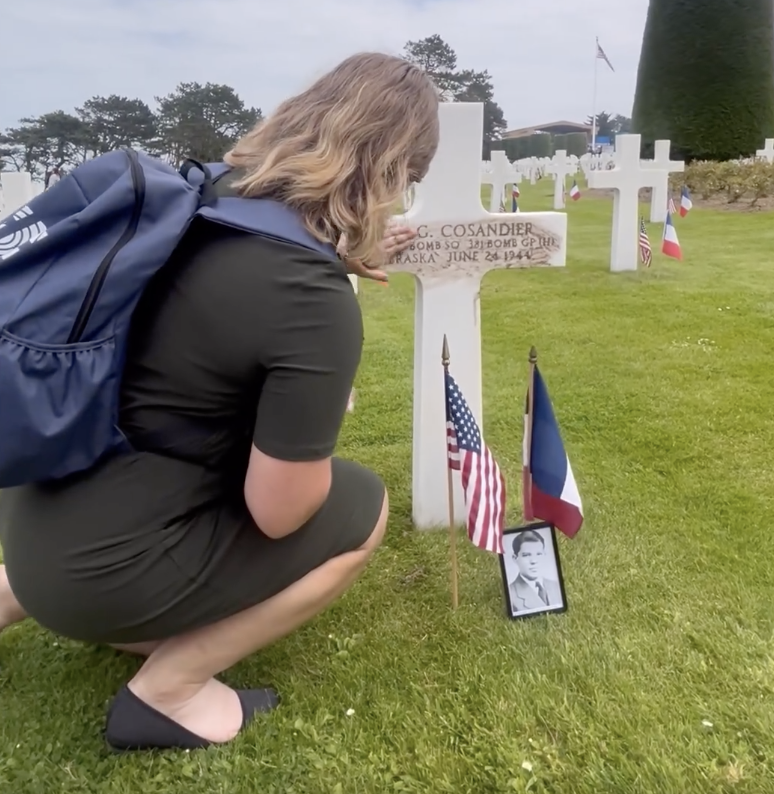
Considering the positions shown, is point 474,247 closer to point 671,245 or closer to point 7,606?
point 7,606

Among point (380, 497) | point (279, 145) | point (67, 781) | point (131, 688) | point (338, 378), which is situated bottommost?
point (67, 781)

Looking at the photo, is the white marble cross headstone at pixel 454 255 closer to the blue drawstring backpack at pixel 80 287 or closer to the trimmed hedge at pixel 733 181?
the blue drawstring backpack at pixel 80 287

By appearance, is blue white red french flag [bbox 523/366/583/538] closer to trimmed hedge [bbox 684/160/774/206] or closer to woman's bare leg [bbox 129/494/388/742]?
woman's bare leg [bbox 129/494/388/742]

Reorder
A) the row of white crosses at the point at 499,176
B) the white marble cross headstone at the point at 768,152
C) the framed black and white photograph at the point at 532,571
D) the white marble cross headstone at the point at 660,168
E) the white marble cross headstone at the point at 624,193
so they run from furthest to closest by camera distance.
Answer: the white marble cross headstone at the point at 768,152 → the row of white crosses at the point at 499,176 → the white marble cross headstone at the point at 660,168 → the white marble cross headstone at the point at 624,193 → the framed black and white photograph at the point at 532,571

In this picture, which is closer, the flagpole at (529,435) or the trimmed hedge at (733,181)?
the flagpole at (529,435)

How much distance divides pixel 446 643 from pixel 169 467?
3.48 feet

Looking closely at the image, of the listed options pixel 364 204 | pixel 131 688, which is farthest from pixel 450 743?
pixel 364 204

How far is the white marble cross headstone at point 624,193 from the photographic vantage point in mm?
8117

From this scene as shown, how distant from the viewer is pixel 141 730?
6.39 ft

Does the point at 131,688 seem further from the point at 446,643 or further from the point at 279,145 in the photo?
the point at 279,145

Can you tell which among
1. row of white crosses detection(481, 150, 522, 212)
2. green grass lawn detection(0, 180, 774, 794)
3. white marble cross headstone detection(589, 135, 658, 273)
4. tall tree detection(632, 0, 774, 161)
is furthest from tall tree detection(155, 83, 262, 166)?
green grass lawn detection(0, 180, 774, 794)

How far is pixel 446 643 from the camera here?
2.38 m

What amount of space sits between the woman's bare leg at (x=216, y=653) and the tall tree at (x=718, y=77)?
1662cm

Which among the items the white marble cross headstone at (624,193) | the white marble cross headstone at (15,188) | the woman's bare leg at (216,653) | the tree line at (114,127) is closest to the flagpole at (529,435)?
the woman's bare leg at (216,653)
